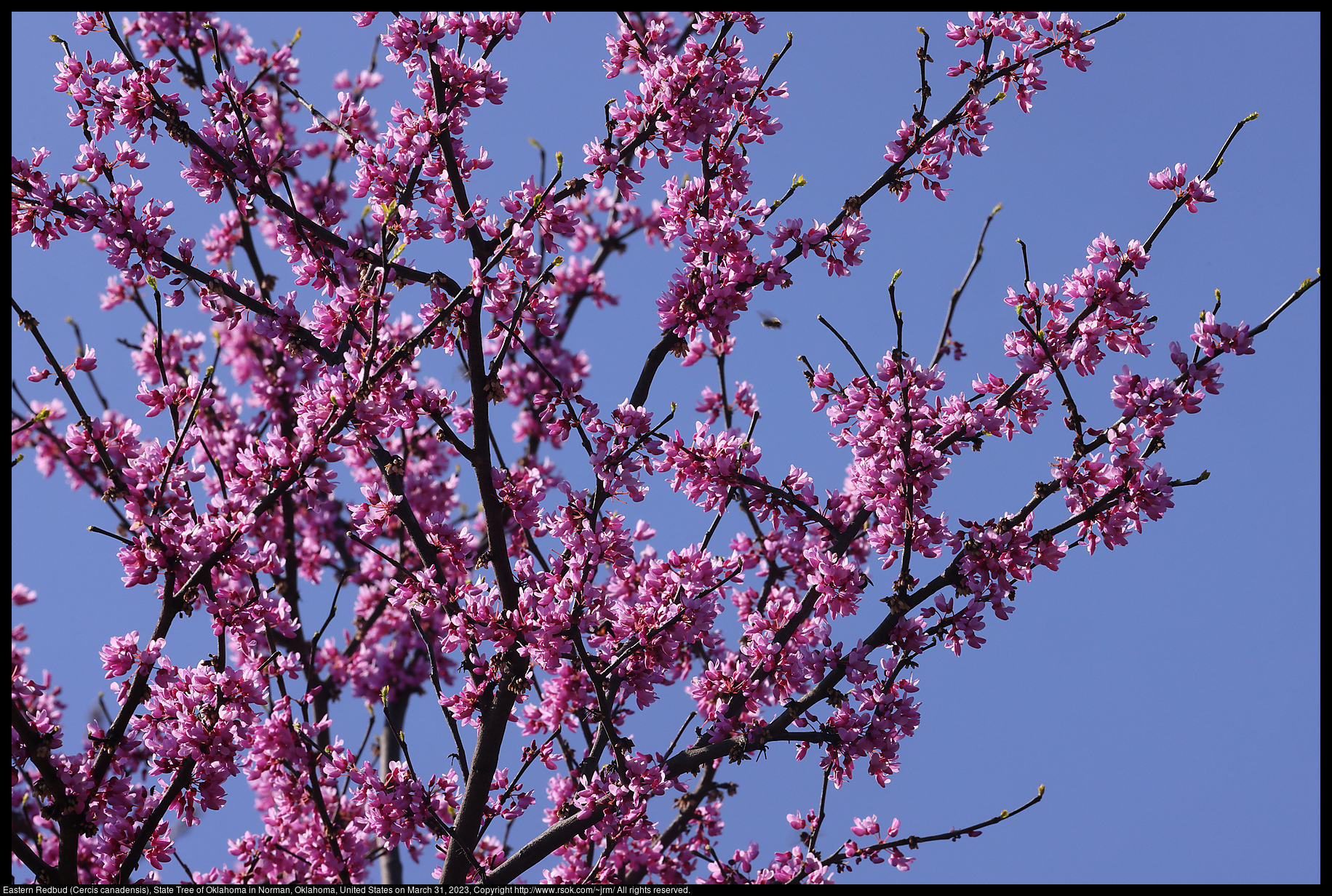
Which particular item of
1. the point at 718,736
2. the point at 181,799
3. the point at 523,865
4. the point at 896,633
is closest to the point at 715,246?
the point at 896,633

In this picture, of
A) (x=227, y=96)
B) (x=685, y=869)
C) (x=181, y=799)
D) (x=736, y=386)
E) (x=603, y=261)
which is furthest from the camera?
(x=603, y=261)

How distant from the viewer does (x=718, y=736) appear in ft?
17.5

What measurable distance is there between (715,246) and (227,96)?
121 inches

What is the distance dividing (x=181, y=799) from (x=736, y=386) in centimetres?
464

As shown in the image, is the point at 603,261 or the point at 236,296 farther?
the point at 603,261

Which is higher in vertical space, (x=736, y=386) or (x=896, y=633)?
(x=736, y=386)

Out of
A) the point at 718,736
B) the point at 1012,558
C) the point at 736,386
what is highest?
the point at 736,386

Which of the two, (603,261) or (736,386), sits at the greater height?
(603,261)

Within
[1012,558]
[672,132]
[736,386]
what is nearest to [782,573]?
[736,386]

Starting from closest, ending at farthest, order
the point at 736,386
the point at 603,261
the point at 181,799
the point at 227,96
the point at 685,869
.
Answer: the point at 181,799 < the point at 227,96 < the point at 685,869 < the point at 736,386 < the point at 603,261

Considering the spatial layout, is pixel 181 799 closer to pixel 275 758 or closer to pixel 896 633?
pixel 275 758

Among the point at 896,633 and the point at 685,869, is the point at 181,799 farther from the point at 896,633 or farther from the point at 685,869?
the point at 896,633

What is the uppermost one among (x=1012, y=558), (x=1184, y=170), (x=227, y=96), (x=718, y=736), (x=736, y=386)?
(x=227, y=96)

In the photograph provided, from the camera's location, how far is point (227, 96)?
5.21m
